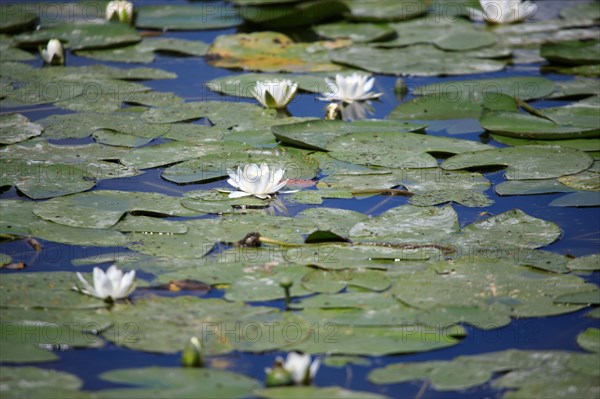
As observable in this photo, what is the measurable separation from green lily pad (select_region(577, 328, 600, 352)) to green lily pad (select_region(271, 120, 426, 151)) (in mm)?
1935

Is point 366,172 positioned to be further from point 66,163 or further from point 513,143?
point 66,163

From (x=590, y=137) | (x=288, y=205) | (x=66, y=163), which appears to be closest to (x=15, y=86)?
(x=66, y=163)

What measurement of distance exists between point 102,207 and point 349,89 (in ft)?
6.71

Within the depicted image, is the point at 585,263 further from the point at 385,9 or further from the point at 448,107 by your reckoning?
the point at 385,9

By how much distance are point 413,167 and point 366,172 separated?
0.25m

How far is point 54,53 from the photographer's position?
582 cm

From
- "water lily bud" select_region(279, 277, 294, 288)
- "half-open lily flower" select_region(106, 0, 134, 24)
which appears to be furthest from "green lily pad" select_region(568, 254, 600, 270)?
"half-open lily flower" select_region(106, 0, 134, 24)

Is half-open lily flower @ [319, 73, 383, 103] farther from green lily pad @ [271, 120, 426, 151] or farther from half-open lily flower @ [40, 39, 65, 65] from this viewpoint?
half-open lily flower @ [40, 39, 65, 65]

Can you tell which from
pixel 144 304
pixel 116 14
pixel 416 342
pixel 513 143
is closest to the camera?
pixel 416 342

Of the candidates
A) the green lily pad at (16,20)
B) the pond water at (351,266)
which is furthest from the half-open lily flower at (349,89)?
the green lily pad at (16,20)

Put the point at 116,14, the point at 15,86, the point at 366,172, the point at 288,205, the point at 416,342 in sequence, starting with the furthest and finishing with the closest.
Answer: the point at 116,14, the point at 15,86, the point at 366,172, the point at 288,205, the point at 416,342

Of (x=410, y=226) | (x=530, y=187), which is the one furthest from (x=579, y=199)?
(x=410, y=226)

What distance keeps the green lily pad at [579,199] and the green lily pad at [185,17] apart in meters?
3.69

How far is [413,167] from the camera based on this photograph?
4238 mm
